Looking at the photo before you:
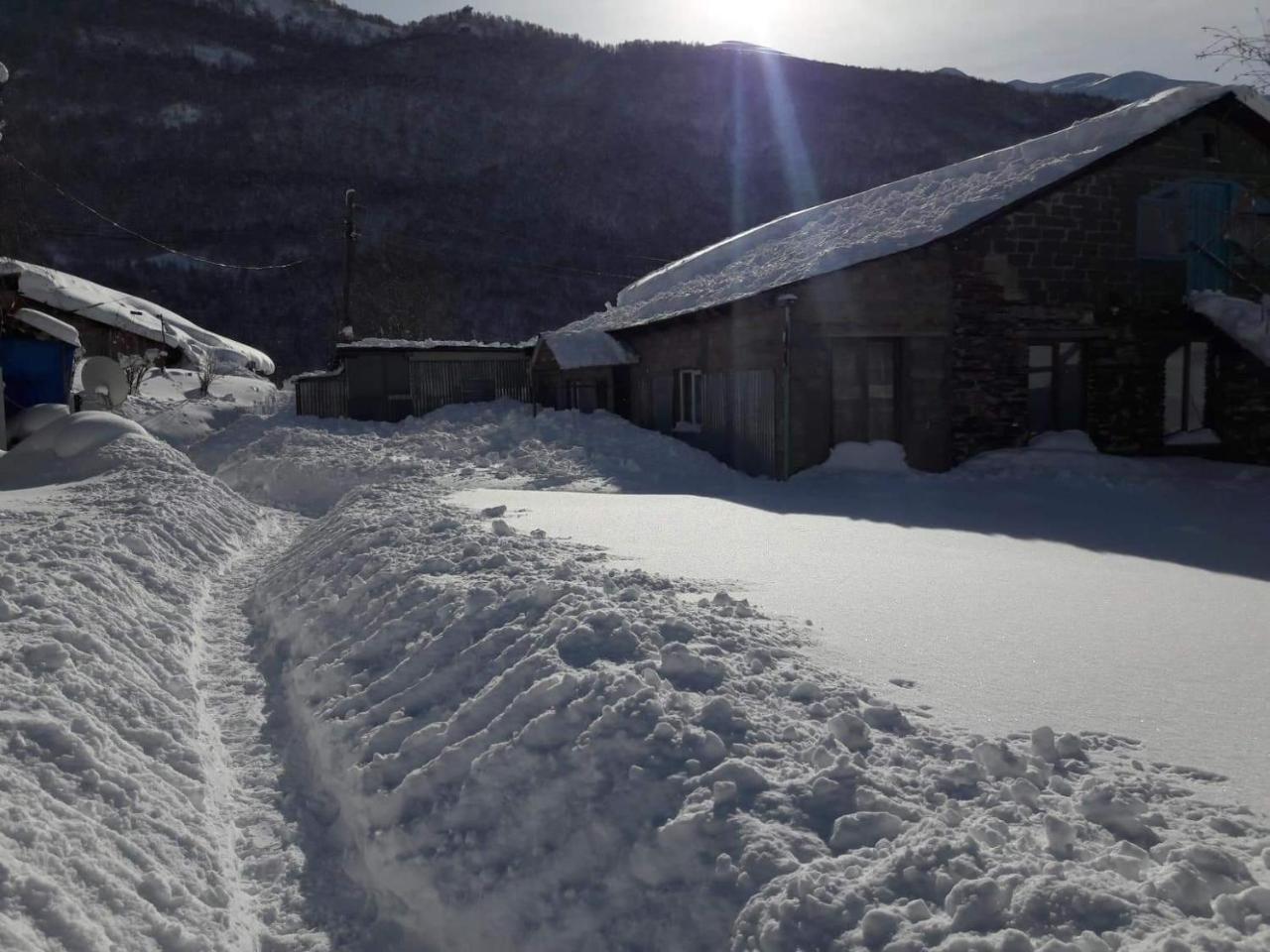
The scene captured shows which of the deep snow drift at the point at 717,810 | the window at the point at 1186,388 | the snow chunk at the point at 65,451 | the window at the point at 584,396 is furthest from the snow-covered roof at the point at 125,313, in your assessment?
the window at the point at 1186,388

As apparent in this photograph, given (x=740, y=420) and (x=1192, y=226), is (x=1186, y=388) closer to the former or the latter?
(x=1192, y=226)

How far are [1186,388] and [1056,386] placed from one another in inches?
106

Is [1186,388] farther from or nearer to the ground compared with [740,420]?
farther from the ground

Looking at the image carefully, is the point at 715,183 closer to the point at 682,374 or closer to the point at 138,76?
the point at 138,76

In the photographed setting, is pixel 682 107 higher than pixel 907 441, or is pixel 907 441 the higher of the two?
pixel 682 107

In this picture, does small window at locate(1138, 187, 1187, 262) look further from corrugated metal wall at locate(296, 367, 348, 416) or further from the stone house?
corrugated metal wall at locate(296, 367, 348, 416)

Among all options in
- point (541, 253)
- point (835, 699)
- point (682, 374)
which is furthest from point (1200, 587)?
point (541, 253)

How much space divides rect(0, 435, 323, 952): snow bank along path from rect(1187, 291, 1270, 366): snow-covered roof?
1531 centimetres

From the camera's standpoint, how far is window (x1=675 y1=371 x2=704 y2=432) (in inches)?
664

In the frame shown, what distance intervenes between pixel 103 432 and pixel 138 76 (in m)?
78.6

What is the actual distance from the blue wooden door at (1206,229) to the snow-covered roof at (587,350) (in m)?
10.7

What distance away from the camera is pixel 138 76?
73812 mm

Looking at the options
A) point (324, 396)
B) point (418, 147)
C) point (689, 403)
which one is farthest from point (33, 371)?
point (418, 147)

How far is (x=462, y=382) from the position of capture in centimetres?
2425
